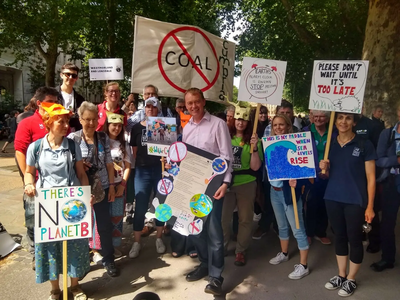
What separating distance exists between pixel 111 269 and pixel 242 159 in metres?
2.00

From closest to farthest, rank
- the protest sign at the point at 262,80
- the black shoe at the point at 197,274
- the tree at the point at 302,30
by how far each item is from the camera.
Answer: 1. the black shoe at the point at 197,274
2. the protest sign at the point at 262,80
3. the tree at the point at 302,30

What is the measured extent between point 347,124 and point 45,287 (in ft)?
12.0

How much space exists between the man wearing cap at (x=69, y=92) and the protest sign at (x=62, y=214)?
1.39m

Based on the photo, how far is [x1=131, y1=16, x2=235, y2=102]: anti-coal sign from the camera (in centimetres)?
439

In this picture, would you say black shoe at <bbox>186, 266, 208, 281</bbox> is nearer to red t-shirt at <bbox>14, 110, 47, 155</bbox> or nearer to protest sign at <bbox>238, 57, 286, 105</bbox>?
protest sign at <bbox>238, 57, 286, 105</bbox>

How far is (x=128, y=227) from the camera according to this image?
5.11 metres

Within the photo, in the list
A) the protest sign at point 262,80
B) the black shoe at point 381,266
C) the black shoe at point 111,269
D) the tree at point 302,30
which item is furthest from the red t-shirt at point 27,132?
the tree at point 302,30

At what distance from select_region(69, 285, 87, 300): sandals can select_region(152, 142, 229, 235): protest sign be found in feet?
3.58

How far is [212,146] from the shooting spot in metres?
3.17

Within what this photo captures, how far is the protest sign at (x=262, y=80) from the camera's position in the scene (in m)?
3.79

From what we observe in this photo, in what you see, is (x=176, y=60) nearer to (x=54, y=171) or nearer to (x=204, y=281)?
(x=54, y=171)

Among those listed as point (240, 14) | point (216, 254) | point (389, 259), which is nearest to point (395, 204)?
point (389, 259)

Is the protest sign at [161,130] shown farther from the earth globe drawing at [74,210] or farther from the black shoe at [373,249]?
the black shoe at [373,249]

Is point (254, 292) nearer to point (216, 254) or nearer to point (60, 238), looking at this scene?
point (216, 254)
